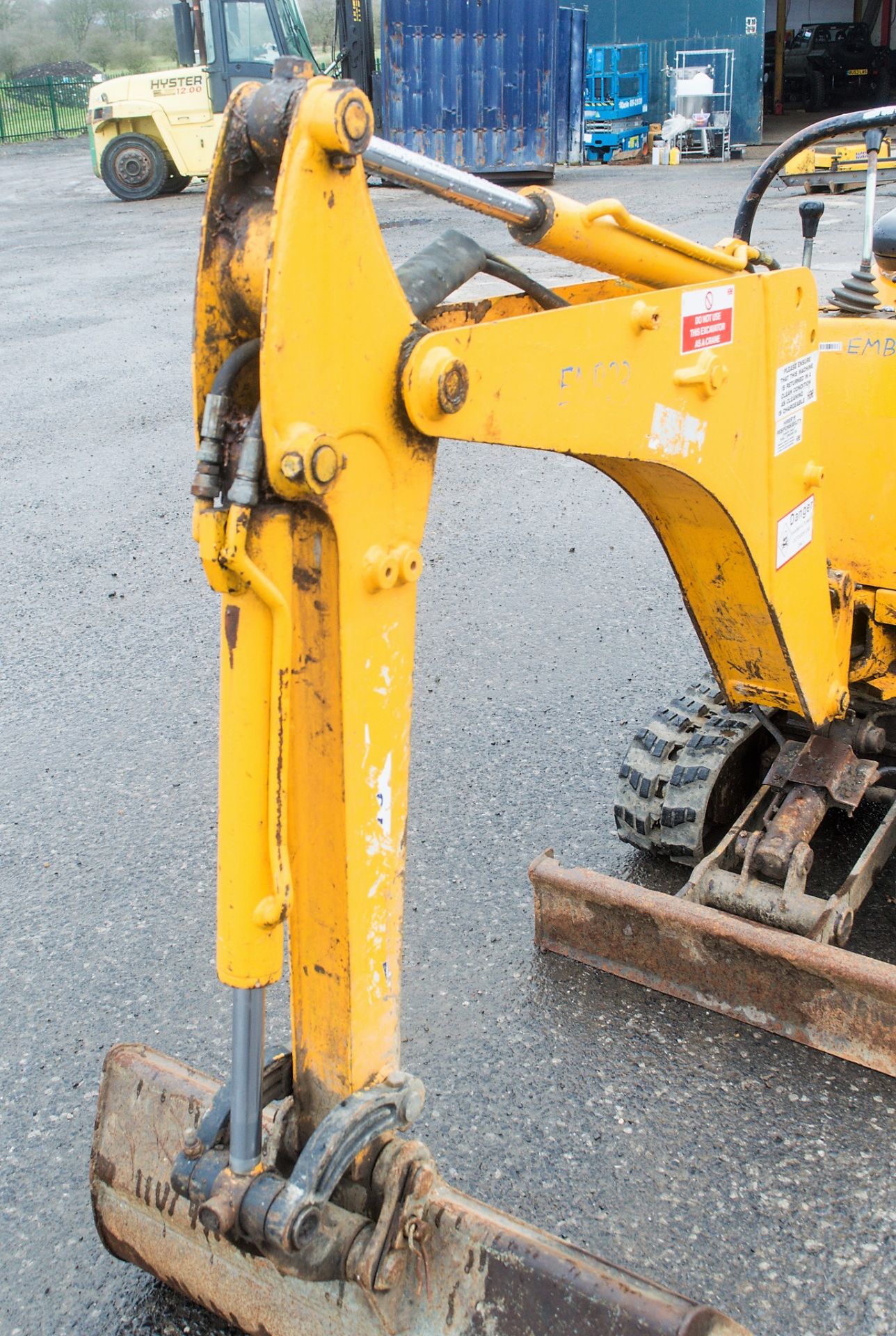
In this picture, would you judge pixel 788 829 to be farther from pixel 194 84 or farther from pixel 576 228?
pixel 194 84

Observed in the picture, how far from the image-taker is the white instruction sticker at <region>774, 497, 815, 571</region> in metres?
2.82

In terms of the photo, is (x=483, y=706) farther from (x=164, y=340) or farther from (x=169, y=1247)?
(x=164, y=340)

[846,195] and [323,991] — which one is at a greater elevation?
[846,195]

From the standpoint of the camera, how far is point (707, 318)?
7.68 ft

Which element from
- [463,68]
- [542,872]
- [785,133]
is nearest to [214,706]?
[542,872]

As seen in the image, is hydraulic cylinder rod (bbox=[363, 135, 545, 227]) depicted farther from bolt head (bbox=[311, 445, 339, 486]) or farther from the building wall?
the building wall

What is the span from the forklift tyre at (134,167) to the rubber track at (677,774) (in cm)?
1779

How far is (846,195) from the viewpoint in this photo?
54.1 ft

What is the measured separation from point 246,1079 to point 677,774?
6.36 ft

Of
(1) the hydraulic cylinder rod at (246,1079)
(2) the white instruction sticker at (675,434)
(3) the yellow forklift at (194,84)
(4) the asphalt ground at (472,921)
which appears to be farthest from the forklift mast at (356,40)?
(1) the hydraulic cylinder rod at (246,1079)

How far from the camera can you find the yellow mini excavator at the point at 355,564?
5.49 ft

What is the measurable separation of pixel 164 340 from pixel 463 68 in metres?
10.1

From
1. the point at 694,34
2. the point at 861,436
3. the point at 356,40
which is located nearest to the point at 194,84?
the point at 356,40

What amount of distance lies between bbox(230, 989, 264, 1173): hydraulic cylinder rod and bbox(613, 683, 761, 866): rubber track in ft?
6.16
